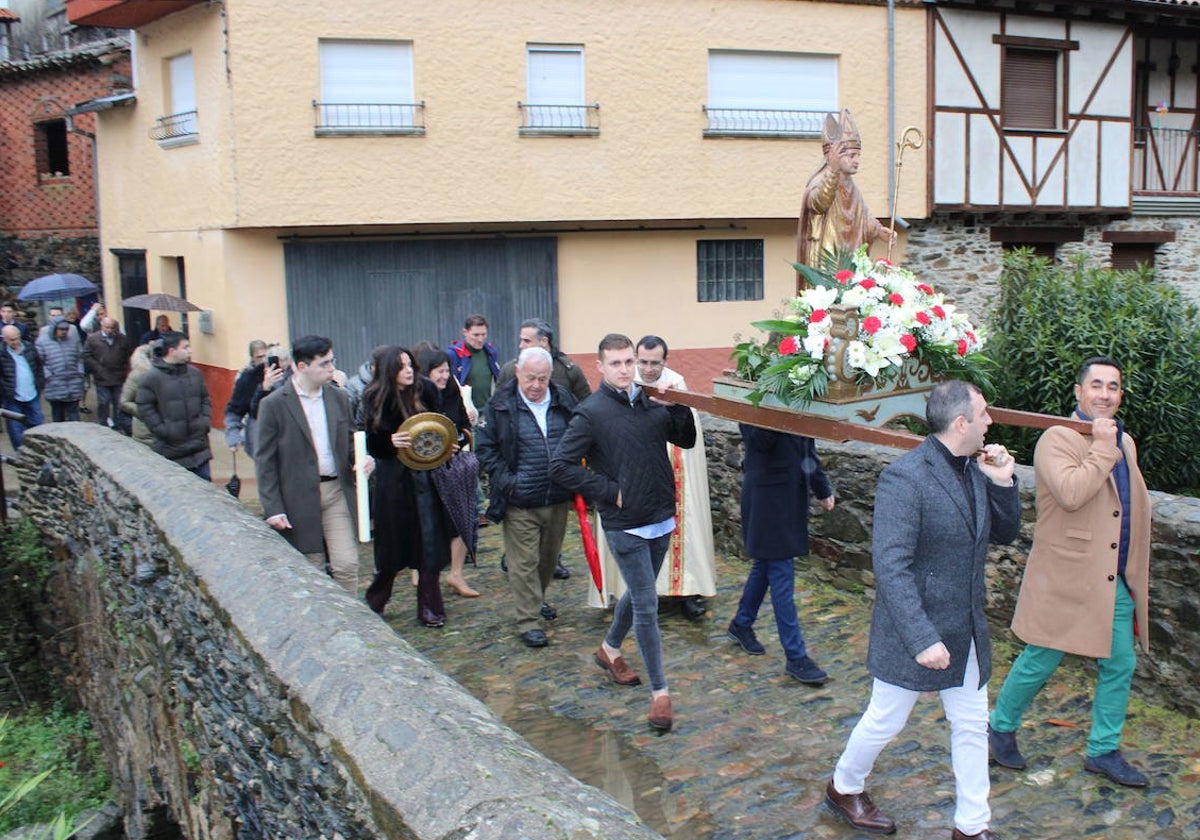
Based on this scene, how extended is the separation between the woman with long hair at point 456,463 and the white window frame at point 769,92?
10239 mm

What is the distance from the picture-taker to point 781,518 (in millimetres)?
6457

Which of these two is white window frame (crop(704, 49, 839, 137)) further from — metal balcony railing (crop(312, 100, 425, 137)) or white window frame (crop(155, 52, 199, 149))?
white window frame (crop(155, 52, 199, 149))

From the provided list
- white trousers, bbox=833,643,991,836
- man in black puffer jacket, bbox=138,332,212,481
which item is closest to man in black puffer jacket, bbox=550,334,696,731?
white trousers, bbox=833,643,991,836

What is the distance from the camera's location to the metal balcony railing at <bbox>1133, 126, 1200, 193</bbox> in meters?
20.9

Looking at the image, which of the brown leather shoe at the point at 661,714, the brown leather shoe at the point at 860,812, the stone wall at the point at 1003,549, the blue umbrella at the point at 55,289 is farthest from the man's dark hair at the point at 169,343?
the blue umbrella at the point at 55,289

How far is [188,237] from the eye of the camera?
1658 cm

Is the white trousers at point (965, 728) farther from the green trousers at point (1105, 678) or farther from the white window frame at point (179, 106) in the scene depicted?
the white window frame at point (179, 106)

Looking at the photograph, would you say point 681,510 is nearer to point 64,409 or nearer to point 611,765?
point 611,765

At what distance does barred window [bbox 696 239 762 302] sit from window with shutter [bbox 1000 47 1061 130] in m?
4.76

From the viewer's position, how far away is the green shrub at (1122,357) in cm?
1070

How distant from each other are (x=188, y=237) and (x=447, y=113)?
13.6 ft

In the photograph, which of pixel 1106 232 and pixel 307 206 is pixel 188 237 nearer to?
pixel 307 206

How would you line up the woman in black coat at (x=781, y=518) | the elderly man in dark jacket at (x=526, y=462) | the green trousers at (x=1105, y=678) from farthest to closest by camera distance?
the elderly man in dark jacket at (x=526, y=462), the woman in black coat at (x=781, y=518), the green trousers at (x=1105, y=678)

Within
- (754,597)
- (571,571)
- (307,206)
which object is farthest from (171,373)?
(307,206)
